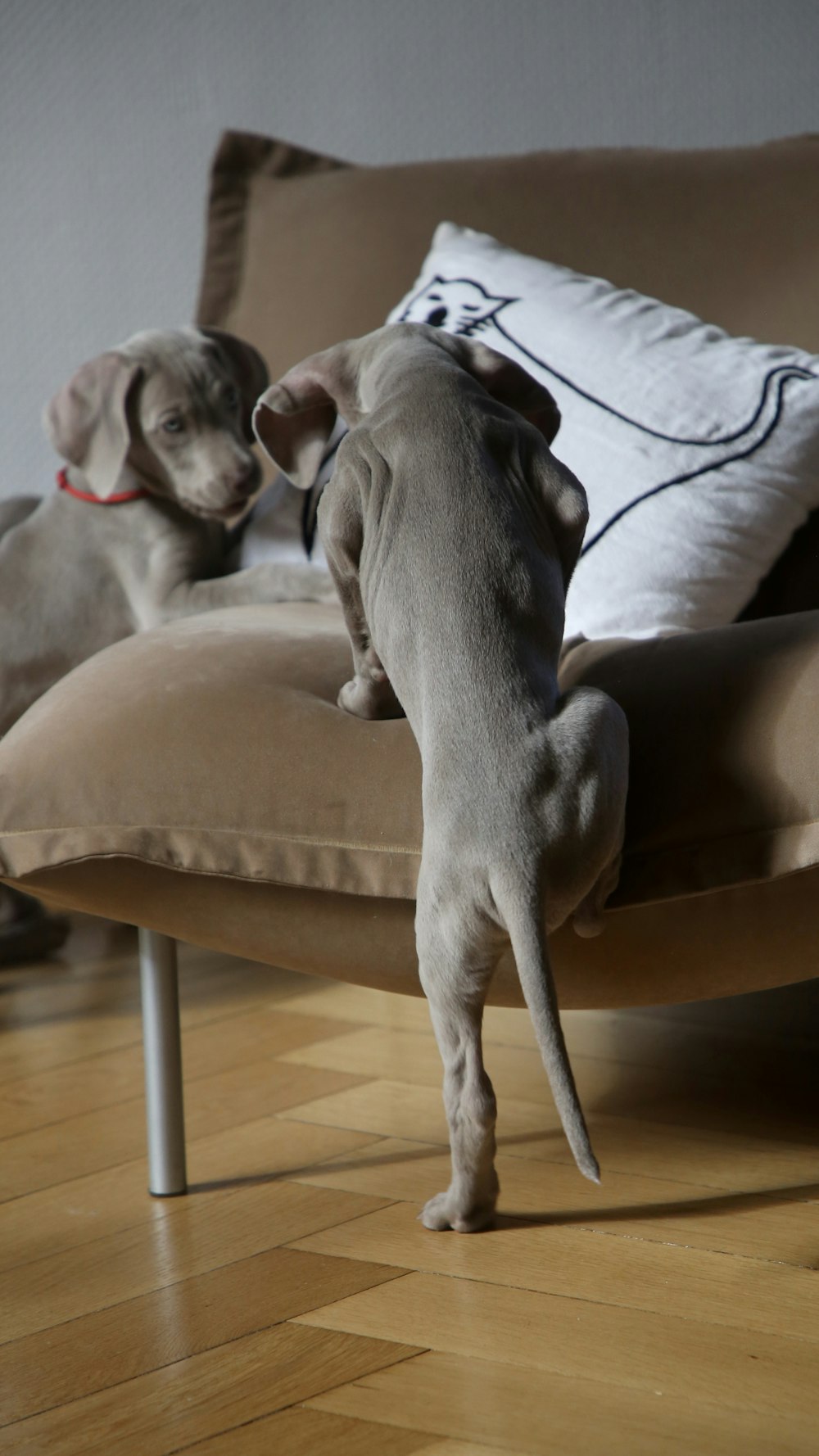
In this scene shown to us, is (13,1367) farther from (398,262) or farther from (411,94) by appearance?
(411,94)

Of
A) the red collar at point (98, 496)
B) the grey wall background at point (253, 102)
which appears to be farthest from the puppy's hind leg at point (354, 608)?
the grey wall background at point (253, 102)

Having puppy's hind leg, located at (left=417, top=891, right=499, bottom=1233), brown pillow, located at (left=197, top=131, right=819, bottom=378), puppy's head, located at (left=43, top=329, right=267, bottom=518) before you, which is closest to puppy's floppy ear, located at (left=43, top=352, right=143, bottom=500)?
puppy's head, located at (left=43, top=329, right=267, bottom=518)

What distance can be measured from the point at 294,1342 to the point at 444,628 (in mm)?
454

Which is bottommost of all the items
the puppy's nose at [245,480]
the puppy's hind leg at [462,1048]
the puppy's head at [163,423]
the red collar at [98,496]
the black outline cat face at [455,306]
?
the puppy's hind leg at [462,1048]

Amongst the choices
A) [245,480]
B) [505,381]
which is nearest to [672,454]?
[505,381]

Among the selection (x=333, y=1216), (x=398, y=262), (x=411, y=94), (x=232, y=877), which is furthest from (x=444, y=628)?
(x=411, y=94)

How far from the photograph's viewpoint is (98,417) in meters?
1.51

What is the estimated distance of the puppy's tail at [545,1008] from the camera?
30.8 inches

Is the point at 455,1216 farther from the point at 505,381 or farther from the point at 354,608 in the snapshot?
the point at 505,381

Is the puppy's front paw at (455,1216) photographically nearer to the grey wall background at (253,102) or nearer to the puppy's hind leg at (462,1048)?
the puppy's hind leg at (462,1048)

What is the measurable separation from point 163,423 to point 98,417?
0.23 ft

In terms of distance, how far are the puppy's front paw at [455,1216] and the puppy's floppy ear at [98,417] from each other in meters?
0.86

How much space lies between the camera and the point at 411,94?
220 centimetres

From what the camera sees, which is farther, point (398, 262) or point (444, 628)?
point (398, 262)
